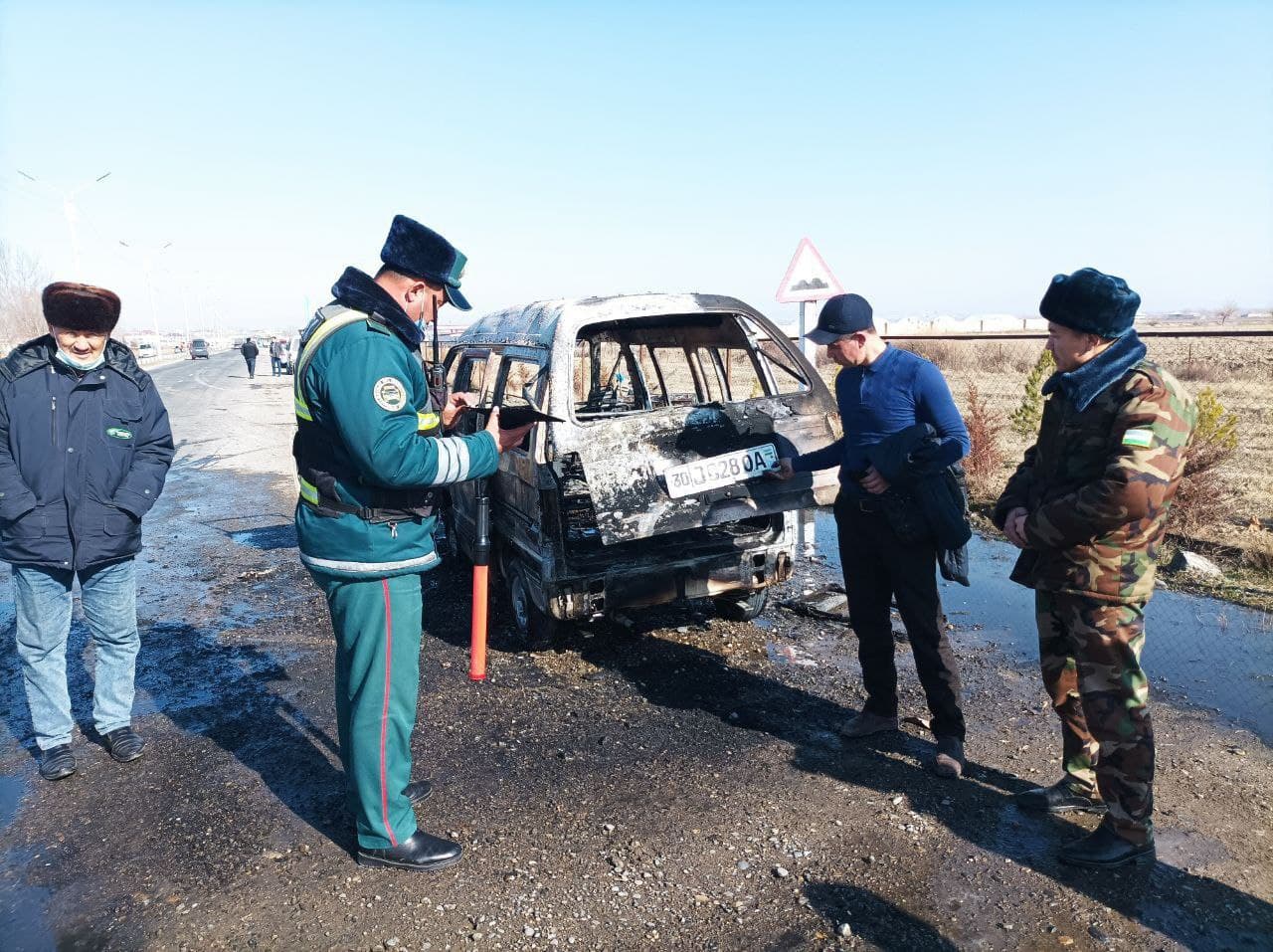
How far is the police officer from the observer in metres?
2.61

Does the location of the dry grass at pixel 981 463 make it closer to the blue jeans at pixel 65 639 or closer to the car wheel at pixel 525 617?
the car wheel at pixel 525 617

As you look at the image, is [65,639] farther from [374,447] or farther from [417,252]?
[417,252]

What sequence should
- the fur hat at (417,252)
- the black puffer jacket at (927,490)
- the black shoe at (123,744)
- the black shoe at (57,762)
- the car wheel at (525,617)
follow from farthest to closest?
1. the car wheel at (525,617)
2. the black shoe at (123,744)
3. the black shoe at (57,762)
4. the black puffer jacket at (927,490)
5. the fur hat at (417,252)

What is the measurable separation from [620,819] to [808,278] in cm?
639

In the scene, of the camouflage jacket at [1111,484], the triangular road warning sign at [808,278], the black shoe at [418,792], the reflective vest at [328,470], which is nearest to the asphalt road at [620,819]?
the black shoe at [418,792]

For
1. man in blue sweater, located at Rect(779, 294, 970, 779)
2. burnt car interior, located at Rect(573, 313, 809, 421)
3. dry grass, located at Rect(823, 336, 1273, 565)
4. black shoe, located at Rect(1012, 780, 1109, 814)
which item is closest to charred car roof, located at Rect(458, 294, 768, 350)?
burnt car interior, located at Rect(573, 313, 809, 421)

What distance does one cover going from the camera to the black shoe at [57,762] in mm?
3584

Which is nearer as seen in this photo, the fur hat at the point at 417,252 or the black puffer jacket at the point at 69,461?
the fur hat at the point at 417,252

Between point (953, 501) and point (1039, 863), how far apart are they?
4.43 feet

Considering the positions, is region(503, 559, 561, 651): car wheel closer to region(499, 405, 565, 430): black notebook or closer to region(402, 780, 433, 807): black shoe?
region(402, 780, 433, 807): black shoe

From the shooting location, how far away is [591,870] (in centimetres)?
291

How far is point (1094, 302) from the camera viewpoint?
2.80 m

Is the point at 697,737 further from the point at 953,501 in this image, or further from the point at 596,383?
the point at 596,383

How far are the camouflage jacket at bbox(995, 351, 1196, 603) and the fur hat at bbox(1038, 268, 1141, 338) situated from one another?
0.54 feet
